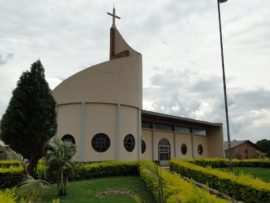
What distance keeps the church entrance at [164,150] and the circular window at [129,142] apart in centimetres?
790

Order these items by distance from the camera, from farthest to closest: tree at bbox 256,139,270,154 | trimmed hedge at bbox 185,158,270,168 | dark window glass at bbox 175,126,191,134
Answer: tree at bbox 256,139,270,154, dark window glass at bbox 175,126,191,134, trimmed hedge at bbox 185,158,270,168

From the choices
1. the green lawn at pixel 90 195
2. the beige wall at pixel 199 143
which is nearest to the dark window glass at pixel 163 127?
the beige wall at pixel 199 143

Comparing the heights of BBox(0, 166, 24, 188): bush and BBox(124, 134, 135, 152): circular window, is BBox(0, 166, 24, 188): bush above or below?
below

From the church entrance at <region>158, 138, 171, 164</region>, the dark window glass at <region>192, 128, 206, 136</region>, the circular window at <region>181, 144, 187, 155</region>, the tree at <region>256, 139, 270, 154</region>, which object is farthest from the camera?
the tree at <region>256, 139, 270, 154</region>

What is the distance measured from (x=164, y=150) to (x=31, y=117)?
19.9 metres

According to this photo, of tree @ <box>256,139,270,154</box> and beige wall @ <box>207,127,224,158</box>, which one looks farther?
tree @ <box>256,139,270,154</box>

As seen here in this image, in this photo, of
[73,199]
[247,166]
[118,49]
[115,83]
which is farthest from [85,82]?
[247,166]

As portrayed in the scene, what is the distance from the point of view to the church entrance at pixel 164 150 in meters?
30.2

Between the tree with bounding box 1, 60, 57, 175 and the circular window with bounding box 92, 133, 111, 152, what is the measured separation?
7.47 meters

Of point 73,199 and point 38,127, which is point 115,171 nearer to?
→ point 38,127

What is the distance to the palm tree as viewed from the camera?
10.7 metres

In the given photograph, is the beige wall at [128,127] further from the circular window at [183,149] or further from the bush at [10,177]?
the circular window at [183,149]

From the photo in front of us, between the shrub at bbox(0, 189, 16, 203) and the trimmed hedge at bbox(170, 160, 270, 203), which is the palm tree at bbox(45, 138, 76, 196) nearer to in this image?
the trimmed hedge at bbox(170, 160, 270, 203)

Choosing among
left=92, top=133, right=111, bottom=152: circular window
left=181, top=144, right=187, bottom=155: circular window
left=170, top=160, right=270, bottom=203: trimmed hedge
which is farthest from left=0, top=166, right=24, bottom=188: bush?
left=181, top=144, right=187, bottom=155: circular window
